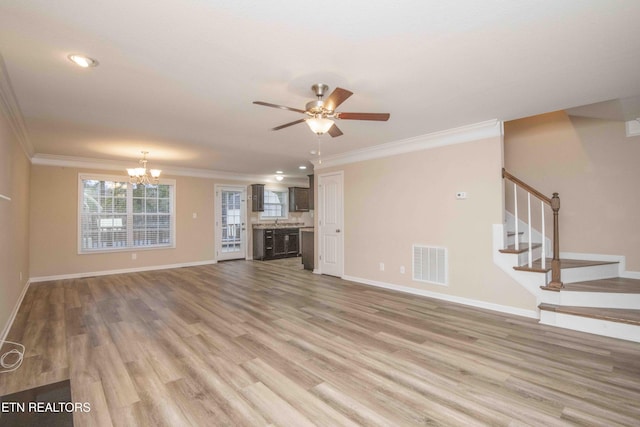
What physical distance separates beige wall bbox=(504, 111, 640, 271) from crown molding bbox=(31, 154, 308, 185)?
254 inches

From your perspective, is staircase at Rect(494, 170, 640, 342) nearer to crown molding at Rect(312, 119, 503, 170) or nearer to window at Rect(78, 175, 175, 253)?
crown molding at Rect(312, 119, 503, 170)

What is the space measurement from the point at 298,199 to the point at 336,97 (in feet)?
23.6

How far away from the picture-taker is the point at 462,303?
4.25m

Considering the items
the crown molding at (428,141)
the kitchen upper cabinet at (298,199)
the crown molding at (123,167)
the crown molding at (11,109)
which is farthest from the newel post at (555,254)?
the crown molding at (123,167)

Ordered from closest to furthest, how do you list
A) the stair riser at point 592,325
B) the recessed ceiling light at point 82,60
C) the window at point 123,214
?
the recessed ceiling light at point 82,60 → the stair riser at point 592,325 → the window at point 123,214

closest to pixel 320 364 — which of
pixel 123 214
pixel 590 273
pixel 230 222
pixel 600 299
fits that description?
pixel 600 299

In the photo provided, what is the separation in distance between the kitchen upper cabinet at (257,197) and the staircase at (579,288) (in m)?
6.43

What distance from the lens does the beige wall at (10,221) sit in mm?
3129

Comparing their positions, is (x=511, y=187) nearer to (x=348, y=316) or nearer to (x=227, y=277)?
(x=348, y=316)

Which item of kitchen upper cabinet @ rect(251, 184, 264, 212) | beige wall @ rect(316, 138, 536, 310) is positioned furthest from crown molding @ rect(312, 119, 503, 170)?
kitchen upper cabinet @ rect(251, 184, 264, 212)

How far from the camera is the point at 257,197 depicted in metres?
8.88

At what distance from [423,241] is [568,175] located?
7.69 ft

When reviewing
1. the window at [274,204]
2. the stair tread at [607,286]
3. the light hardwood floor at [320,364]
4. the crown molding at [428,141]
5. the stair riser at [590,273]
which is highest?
the crown molding at [428,141]

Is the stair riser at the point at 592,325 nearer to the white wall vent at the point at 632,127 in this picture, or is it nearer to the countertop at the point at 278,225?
the white wall vent at the point at 632,127
